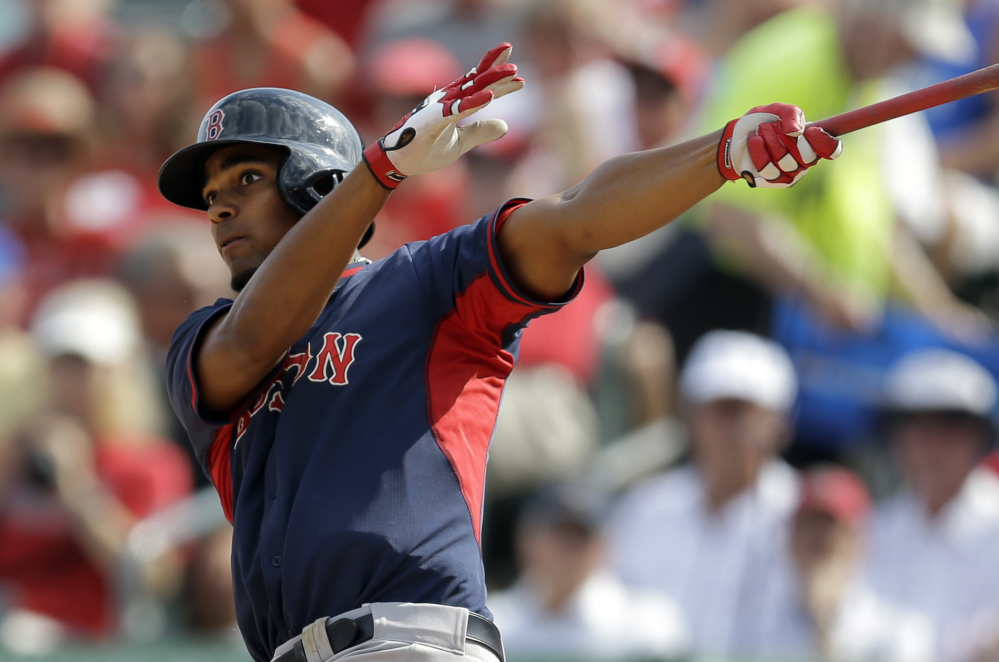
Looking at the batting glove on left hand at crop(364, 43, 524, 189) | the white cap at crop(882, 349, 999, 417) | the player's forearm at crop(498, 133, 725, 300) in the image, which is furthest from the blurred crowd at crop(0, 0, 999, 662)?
the batting glove on left hand at crop(364, 43, 524, 189)

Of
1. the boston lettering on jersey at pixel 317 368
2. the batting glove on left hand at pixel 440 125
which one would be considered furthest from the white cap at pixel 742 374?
the batting glove on left hand at pixel 440 125

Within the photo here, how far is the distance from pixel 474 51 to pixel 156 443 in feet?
9.06

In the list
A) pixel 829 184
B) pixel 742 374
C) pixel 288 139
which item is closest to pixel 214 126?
pixel 288 139

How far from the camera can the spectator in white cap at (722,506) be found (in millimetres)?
5527

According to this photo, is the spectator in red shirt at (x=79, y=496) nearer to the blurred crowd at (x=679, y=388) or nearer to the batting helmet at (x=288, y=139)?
the blurred crowd at (x=679, y=388)

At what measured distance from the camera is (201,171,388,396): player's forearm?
2.59 m

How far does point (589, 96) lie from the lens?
6883 millimetres

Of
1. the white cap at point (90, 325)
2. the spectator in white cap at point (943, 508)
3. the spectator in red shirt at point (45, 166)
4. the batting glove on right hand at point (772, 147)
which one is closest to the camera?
the batting glove on right hand at point (772, 147)

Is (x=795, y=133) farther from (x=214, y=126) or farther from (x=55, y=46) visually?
(x=55, y=46)

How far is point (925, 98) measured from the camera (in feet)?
7.77

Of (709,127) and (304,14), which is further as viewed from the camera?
(304,14)

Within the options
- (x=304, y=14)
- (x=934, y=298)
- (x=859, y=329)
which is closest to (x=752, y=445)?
(x=859, y=329)

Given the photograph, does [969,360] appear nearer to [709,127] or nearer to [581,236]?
[709,127]

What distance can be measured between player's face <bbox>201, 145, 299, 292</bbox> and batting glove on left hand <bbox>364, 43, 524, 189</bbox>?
0.44 m
